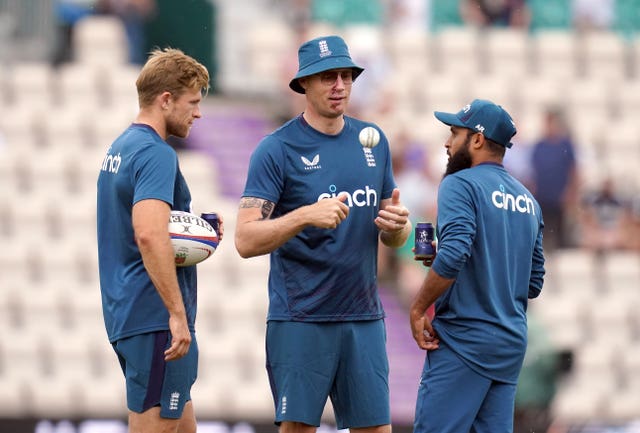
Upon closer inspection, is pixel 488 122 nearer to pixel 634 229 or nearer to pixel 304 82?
pixel 304 82

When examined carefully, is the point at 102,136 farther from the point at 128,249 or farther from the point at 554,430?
the point at 128,249

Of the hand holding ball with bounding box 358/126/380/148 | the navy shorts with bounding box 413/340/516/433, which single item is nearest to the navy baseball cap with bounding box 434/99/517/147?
the hand holding ball with bounding box 358/126/380/148

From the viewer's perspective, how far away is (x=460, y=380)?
6176 millimetres

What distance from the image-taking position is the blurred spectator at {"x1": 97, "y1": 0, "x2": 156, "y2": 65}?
13.7 m

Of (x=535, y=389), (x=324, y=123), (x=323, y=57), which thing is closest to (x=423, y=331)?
(x=324, y=123)

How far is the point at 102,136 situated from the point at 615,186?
16.5 feet

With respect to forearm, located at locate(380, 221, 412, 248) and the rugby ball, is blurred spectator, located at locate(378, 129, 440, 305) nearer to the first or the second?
forearm, located at locate(380, 221, 412, 248)

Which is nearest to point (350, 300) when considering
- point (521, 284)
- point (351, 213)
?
point (351, 213)

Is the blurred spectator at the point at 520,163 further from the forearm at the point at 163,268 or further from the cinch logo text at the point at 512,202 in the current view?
the forearm at the point at 163,268

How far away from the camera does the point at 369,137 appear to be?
21.2 ft

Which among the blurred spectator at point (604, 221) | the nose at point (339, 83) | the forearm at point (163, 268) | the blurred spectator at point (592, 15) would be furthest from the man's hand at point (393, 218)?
the blurred spectator at point (592, 15)

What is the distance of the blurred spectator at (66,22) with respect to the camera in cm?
1378

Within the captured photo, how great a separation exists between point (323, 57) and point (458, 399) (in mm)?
1722

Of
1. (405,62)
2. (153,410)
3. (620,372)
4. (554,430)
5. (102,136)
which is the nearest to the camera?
(153,410)
